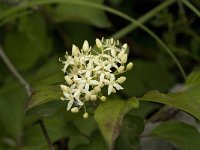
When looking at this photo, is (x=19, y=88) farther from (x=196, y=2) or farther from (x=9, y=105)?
(x=196, y=2)

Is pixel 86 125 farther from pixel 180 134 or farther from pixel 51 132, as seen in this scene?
pixel 180 134

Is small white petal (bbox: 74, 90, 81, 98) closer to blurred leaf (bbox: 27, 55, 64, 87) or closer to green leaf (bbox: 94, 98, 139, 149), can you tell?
green leaf (bbox: 94, 98, 139, 149)

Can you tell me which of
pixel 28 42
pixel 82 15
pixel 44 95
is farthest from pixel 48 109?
pixel 28 42

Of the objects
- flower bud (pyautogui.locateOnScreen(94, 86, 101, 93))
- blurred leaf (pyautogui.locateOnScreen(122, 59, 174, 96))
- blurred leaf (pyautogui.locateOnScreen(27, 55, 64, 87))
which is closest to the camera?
flower bud (pyautogui.locateOnScreen(94, 86, 101, 93))

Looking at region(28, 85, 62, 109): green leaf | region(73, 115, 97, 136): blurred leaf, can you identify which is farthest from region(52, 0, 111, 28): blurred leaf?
region(28, 85, 62, 109): green leaf

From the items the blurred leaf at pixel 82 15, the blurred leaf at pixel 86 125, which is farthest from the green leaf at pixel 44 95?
the blurred leaf at pixel 82 15
